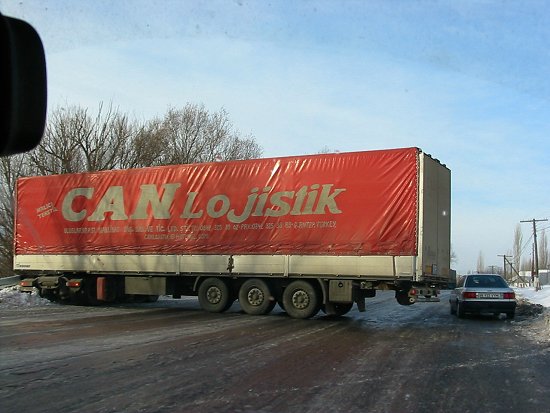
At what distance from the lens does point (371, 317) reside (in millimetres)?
15953

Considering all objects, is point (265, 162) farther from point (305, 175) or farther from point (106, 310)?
point (106, 310)

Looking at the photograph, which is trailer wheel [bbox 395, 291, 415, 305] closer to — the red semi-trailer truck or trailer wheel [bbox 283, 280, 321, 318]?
the red semi-trailer truck

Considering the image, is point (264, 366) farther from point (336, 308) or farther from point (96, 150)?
point (96, 150)

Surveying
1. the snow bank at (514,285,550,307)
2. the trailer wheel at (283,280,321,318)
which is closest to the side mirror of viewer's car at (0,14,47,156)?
the trailer wheel at (283,280,321,318)

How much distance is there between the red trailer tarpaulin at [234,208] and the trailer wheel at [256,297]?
981mm

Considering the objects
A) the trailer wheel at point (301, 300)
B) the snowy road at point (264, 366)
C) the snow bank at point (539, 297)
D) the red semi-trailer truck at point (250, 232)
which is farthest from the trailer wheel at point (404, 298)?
the snow bank at point (539, 297)

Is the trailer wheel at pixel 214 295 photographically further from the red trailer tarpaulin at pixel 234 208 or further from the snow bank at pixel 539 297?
the snow bank at pixel 539 297

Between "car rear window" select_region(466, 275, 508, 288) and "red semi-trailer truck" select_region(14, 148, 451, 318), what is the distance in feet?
11.0

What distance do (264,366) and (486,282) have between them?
11.6 meters

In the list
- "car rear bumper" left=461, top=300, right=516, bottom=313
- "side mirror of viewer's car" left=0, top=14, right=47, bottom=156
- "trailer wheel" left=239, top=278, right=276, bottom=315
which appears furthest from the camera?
"car rear bumper" left=461, top=300, right=516, bottom=313

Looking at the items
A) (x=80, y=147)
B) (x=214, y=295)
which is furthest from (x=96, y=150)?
(x=214, y=295)

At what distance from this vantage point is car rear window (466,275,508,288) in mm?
17188

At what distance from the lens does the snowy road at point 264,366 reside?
614 cm

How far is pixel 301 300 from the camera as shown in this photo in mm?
14312
